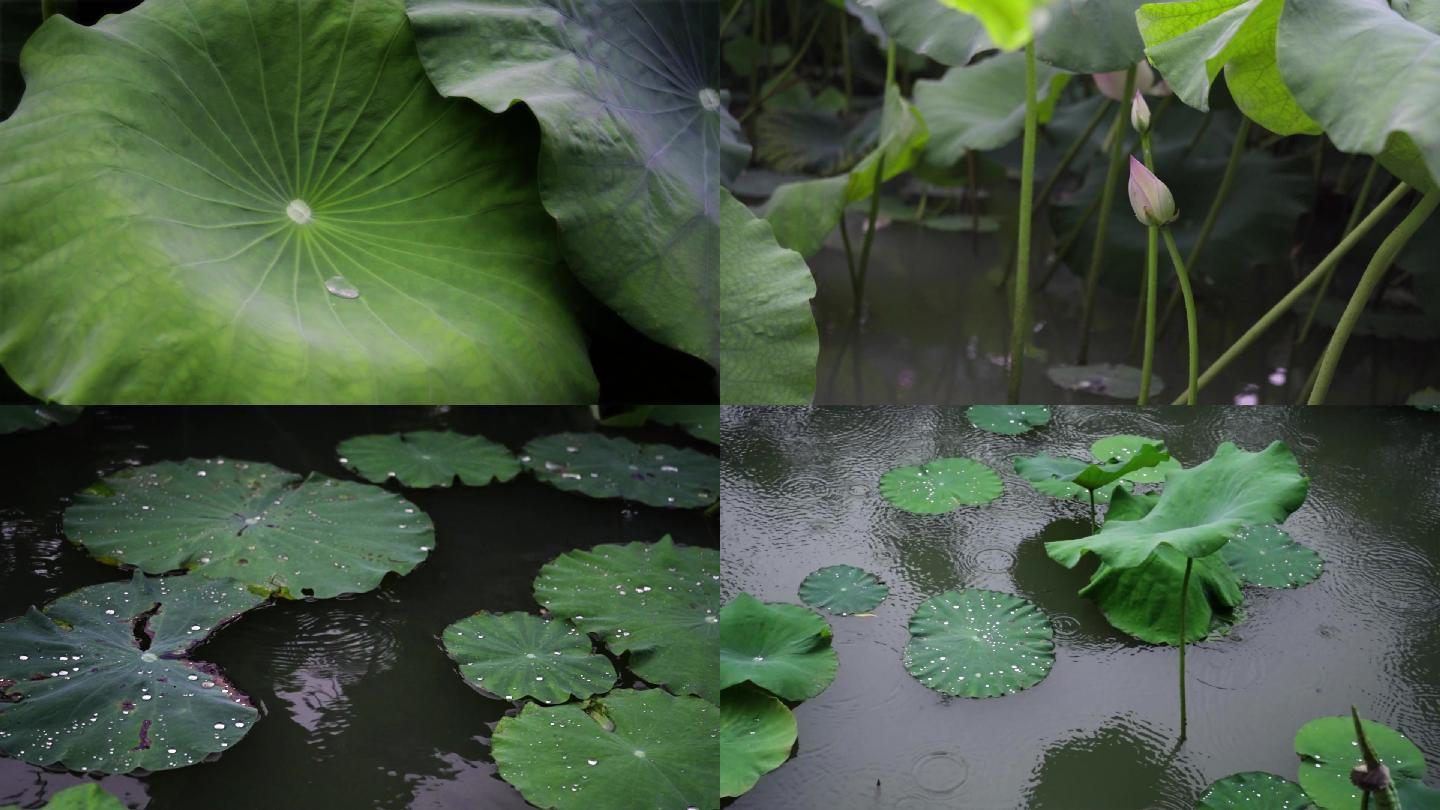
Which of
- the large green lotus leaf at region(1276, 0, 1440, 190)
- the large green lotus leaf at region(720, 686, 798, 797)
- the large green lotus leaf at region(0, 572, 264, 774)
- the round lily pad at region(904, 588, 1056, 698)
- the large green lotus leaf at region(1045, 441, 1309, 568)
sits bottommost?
the round lily pad at region(904, 588, 1056, 698)

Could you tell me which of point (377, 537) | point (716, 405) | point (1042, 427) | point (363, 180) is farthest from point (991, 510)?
point (363, 180)

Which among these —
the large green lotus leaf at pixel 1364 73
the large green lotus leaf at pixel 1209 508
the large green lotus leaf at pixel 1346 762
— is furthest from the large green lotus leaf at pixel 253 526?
the large green lotus leaf at pixel 1364 73

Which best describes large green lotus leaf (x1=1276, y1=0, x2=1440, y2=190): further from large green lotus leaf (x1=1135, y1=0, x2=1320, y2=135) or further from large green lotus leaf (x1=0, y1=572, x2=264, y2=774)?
large green lotus leaf (x1=0, y1=572, x2=264, y2=774)

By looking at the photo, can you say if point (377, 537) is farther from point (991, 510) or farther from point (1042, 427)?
point (1042, 427)

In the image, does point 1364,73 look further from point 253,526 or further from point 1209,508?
point 253,526

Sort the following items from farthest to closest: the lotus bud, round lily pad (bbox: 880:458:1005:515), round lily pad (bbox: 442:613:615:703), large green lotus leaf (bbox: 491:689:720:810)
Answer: round lily pad (bbox: 880:458:1005:515)
the lotus bud
round lily pad (bbox: 442:613:615:703)
large green lotus leaf (bbox: 491:689:720:810)

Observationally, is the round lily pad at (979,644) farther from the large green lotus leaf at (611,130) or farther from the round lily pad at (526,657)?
the large green lotus leaf at (611,130)

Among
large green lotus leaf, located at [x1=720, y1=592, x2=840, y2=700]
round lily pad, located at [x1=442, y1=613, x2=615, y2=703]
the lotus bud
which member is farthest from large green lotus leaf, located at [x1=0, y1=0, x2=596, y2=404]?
the lotus bud
